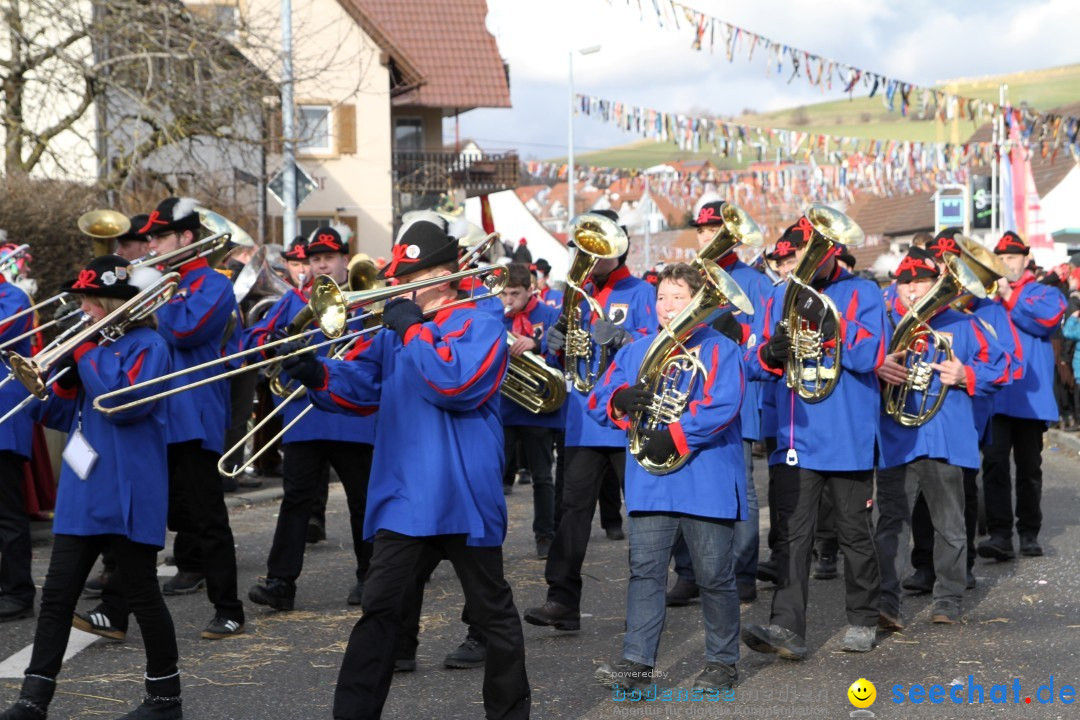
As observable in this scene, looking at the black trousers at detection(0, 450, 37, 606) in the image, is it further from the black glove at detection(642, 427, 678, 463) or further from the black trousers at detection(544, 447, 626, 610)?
the black glove at detection(642, 427, 678, 463)

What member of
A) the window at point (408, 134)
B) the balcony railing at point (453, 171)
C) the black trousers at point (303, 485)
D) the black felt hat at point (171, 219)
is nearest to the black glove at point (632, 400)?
the black trousers at point (303, 485)

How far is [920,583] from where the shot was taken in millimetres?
8016

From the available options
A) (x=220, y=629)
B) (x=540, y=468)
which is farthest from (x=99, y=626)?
(x=540, y=468)

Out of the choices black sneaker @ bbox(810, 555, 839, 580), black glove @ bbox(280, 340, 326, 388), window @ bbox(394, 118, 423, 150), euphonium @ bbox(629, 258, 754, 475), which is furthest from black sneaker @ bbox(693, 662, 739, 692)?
window @ bbox(394, 118, 423, 150)

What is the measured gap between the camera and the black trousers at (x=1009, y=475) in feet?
29.5

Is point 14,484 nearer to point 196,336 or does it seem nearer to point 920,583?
point 196,336

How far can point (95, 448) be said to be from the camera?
571cm

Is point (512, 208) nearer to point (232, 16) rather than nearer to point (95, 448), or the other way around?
point (232, 16)

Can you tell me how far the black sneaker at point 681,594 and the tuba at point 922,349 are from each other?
1428 millimetres

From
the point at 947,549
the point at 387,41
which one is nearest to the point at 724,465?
the point at 947,549

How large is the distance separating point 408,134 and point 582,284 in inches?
1309

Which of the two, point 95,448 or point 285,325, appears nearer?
point 95,448

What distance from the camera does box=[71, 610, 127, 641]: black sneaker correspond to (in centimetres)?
665

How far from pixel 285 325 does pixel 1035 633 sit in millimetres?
4229
